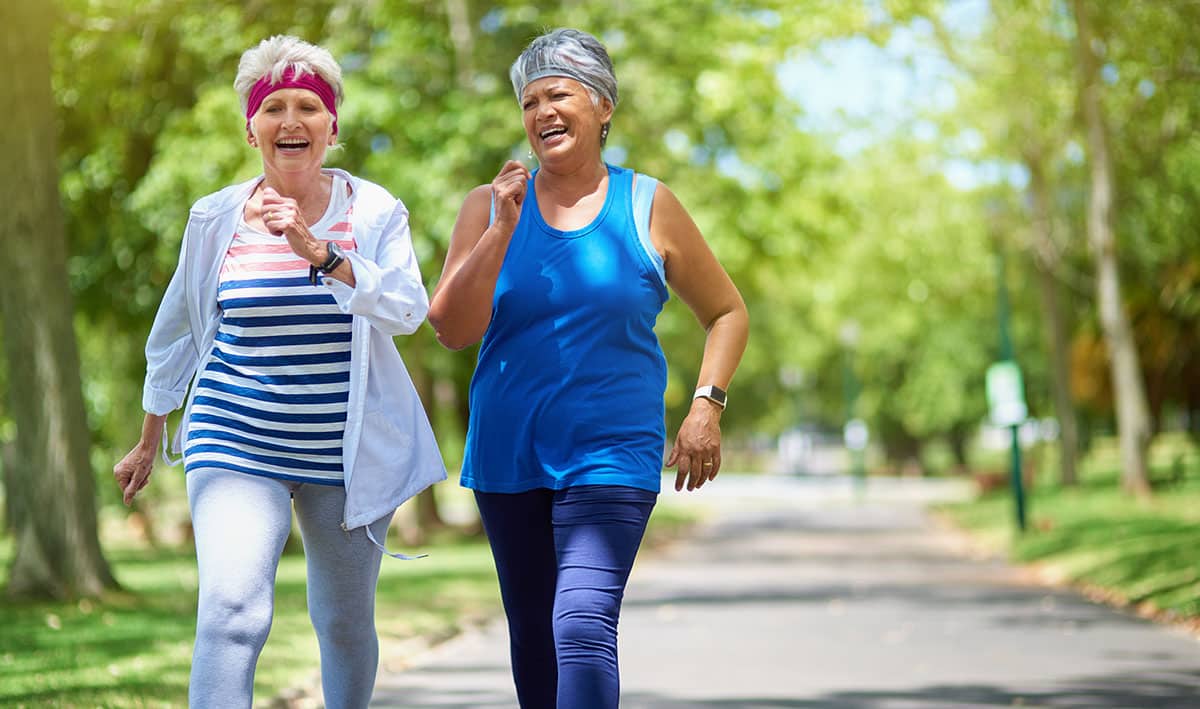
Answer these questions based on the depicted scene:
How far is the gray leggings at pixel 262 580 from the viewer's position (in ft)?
13.5

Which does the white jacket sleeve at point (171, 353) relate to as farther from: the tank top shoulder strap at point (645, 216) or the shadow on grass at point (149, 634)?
the shadow on grass at point (149, 634)

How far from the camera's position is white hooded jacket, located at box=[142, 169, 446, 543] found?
169 inches

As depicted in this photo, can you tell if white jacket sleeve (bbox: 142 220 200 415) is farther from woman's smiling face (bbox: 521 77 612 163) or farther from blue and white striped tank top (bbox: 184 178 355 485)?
woman's smiling face (bbox: 521 77 612 163)

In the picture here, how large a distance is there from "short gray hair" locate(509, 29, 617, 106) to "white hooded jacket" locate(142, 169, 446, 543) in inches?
19.3

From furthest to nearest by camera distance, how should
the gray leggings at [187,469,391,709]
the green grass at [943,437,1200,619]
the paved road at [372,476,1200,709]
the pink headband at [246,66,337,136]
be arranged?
the green grass at [943,437,1200,619] < the paved road at [372,476,1200,709] < the pink headband at [246,66,337,136] < the gray leggings at [187,469,391,709]

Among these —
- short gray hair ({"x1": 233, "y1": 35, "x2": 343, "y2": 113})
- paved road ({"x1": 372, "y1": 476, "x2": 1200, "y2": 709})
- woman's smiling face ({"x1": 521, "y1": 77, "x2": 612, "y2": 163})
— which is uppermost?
short gray hair ({"x1": 233, "y1": 35, "x2": 343, "y2": 113})

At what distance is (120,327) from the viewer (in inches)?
828

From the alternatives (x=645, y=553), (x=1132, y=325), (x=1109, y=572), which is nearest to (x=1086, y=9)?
(x=1109, y=572)

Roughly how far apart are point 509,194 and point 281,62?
0.71 m

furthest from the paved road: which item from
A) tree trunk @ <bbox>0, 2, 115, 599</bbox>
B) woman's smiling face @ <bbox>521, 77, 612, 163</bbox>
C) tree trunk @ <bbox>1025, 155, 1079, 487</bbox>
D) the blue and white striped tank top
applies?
tree trunk @ <bbox>1025, 155, 1079, 487</bbox>

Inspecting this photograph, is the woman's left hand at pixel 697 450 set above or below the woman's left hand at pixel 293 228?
below

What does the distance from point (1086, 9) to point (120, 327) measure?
453 inches

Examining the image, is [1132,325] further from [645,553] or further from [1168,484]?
[645,553]

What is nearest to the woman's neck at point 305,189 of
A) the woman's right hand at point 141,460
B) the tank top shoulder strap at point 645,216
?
the woman's right hand at point 141,460
